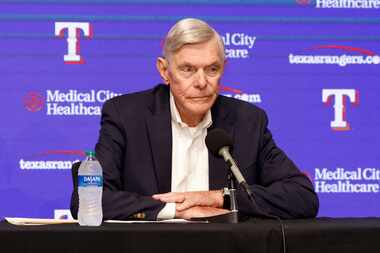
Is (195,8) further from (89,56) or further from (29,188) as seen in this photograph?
(29,188)

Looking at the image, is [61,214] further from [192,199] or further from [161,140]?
[192,199]

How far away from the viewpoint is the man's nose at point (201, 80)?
3.14m

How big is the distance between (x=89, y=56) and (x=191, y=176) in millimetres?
1214

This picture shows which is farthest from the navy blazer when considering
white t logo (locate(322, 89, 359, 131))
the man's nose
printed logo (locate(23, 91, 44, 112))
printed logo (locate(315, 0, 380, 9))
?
printed logo (locate(315, 0, 380, 9))

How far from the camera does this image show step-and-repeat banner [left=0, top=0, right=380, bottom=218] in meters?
4.15

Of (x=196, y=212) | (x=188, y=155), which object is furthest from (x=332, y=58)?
(x=196, y=212)

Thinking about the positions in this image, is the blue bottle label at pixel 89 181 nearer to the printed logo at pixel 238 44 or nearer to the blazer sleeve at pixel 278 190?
the blazer sleeve at pixel 278 190

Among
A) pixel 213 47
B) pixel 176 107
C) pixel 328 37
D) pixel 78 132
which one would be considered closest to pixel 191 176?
pixel 176 107

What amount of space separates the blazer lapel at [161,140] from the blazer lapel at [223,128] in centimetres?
19

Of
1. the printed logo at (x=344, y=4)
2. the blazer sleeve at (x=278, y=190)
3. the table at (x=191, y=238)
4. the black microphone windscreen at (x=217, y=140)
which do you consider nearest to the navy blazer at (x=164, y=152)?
the blazer sleeve at (x=278, y=190)

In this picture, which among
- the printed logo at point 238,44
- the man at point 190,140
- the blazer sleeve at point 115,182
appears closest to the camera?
the blazer sleeve at point 115,182

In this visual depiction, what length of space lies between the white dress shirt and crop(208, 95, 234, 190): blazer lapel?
3 centimetres

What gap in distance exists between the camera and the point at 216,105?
3436 millimetres

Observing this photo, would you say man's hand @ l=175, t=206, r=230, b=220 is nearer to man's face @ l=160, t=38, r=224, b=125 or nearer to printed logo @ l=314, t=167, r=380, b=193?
man's face @ l=160, t=38, r=224, b=125
